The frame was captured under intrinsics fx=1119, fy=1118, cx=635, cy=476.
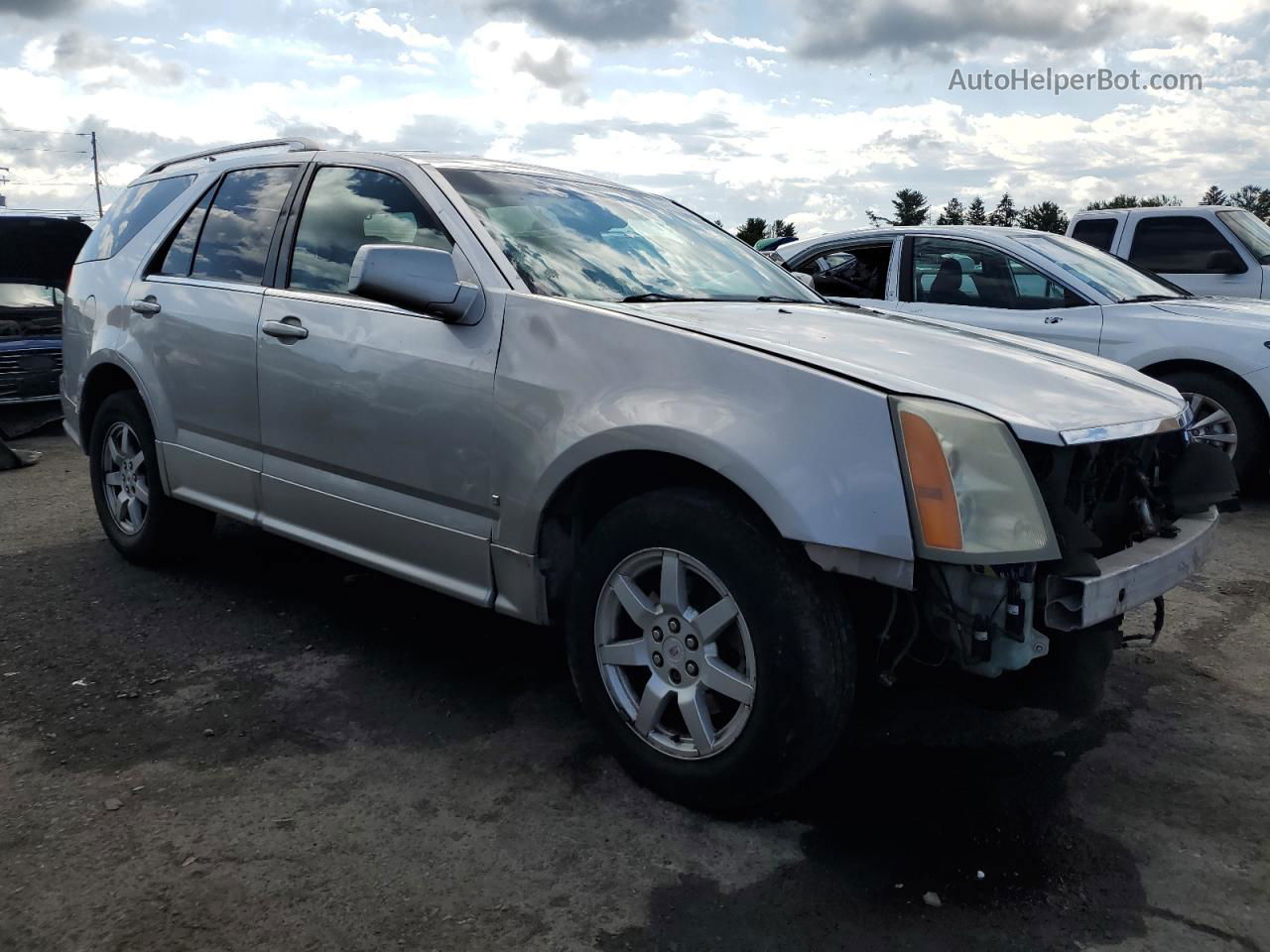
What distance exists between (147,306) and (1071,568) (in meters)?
3.83

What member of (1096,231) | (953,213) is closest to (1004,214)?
(953,213)

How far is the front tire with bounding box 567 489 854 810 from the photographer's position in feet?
8.71

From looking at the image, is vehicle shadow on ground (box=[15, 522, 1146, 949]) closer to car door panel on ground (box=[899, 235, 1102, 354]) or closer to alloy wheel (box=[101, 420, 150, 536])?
alloy wheel (box=[101, 420, 150, 536])

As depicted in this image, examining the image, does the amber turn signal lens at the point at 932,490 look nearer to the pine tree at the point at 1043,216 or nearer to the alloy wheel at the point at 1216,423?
the alloy wheel at the point at 1216,423

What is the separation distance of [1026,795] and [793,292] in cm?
197

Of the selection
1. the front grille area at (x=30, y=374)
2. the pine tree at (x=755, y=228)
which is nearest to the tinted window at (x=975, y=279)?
the front grille area at (x=30, y=374)

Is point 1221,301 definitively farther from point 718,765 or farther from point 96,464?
point 96,464

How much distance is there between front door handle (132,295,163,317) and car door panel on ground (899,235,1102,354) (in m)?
4.93

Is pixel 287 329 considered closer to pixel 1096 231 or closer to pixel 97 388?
pixel 97 388

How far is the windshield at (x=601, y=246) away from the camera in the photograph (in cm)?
346

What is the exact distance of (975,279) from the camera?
762 cm

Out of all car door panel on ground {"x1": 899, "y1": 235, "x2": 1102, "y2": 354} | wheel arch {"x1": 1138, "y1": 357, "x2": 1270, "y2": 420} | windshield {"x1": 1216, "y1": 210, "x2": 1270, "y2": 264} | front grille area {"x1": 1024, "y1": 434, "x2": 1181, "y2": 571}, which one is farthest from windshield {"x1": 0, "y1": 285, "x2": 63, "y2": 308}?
windshield {"x1": 1216, "y1": 210, "x2": 1270, "y2": 264}

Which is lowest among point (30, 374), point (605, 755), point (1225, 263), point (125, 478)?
point (605, 755)

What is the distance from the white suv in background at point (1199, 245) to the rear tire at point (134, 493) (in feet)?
25.2
